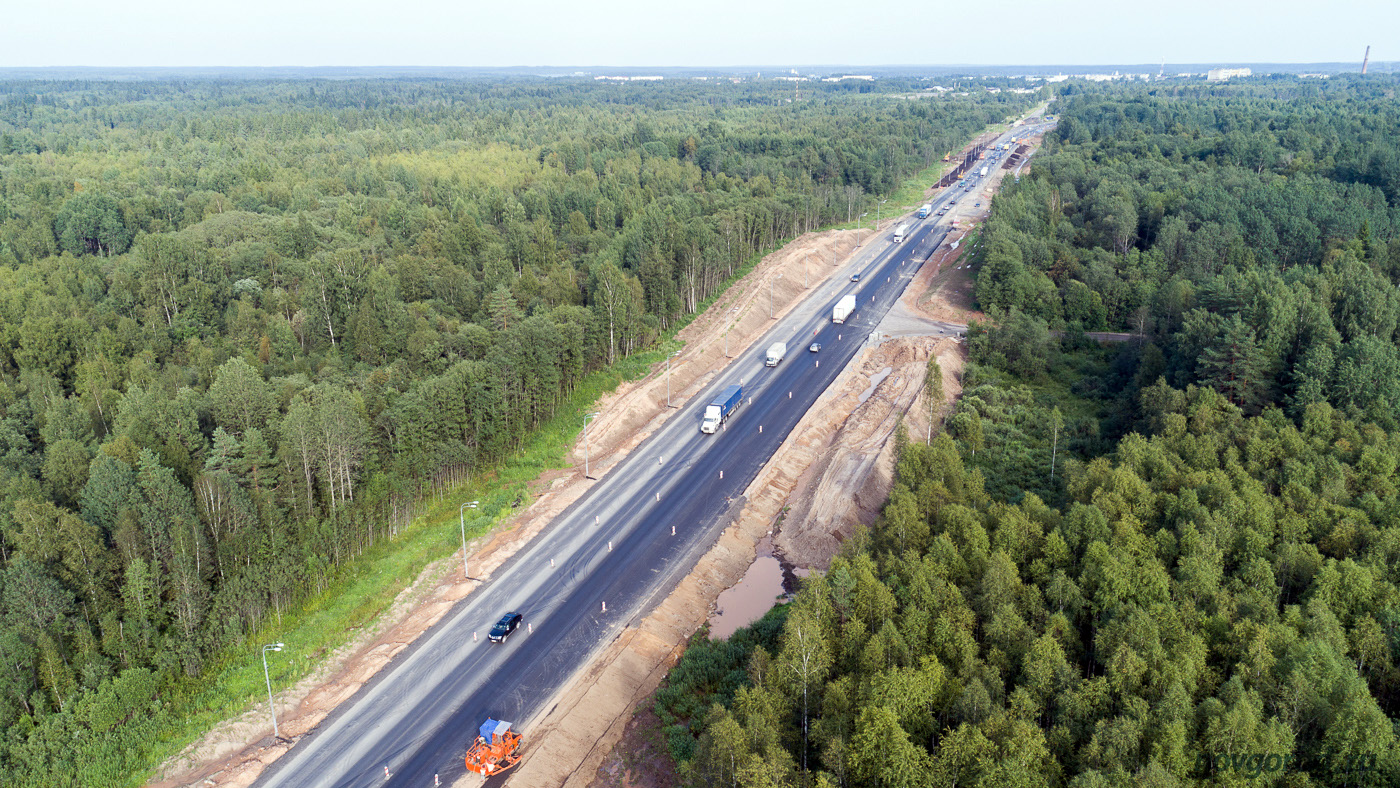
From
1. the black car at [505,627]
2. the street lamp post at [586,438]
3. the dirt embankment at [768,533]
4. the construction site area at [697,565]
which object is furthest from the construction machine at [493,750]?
the street lamp post at [586,438]

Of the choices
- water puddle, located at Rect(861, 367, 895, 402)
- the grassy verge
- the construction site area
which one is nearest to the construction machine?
the construction site area

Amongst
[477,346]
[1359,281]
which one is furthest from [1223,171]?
[477,346]

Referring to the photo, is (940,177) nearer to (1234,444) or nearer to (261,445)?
(1234,444)

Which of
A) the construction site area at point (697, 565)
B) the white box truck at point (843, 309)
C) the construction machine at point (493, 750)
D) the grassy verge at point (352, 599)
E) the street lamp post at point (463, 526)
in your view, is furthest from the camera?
the white box truck at point (843, 309)

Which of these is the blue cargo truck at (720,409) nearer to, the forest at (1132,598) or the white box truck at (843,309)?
the forest at (1132,598)

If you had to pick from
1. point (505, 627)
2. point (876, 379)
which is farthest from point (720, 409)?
point (505, 627)

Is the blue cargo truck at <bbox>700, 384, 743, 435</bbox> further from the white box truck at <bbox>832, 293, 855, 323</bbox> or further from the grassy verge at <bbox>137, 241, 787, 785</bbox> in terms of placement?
the white box truck at <bbox>832, 293, 855, 323</bbox>
